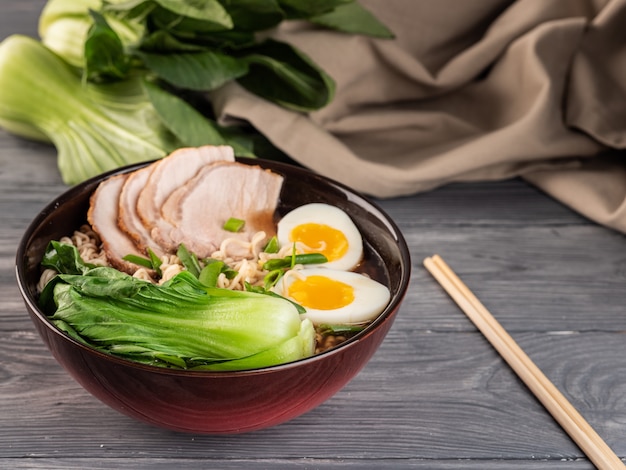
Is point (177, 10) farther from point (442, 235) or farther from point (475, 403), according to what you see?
point (475, 403)

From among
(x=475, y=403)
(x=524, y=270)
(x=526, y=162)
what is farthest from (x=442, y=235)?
(x=475, y=403)

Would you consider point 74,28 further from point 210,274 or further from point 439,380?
point 439,380

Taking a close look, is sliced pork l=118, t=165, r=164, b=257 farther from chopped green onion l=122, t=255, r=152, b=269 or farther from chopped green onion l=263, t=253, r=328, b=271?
chopped green onion l=263, t=253, r=328, b=271

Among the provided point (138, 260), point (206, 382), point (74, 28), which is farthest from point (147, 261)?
point (74, 28)

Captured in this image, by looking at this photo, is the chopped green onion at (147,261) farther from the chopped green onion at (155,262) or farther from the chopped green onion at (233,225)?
the chopped green onion at (233,225)

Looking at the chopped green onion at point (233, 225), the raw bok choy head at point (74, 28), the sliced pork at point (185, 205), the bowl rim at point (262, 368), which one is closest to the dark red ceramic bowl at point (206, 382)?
the bowl rim at point (262, 368)
